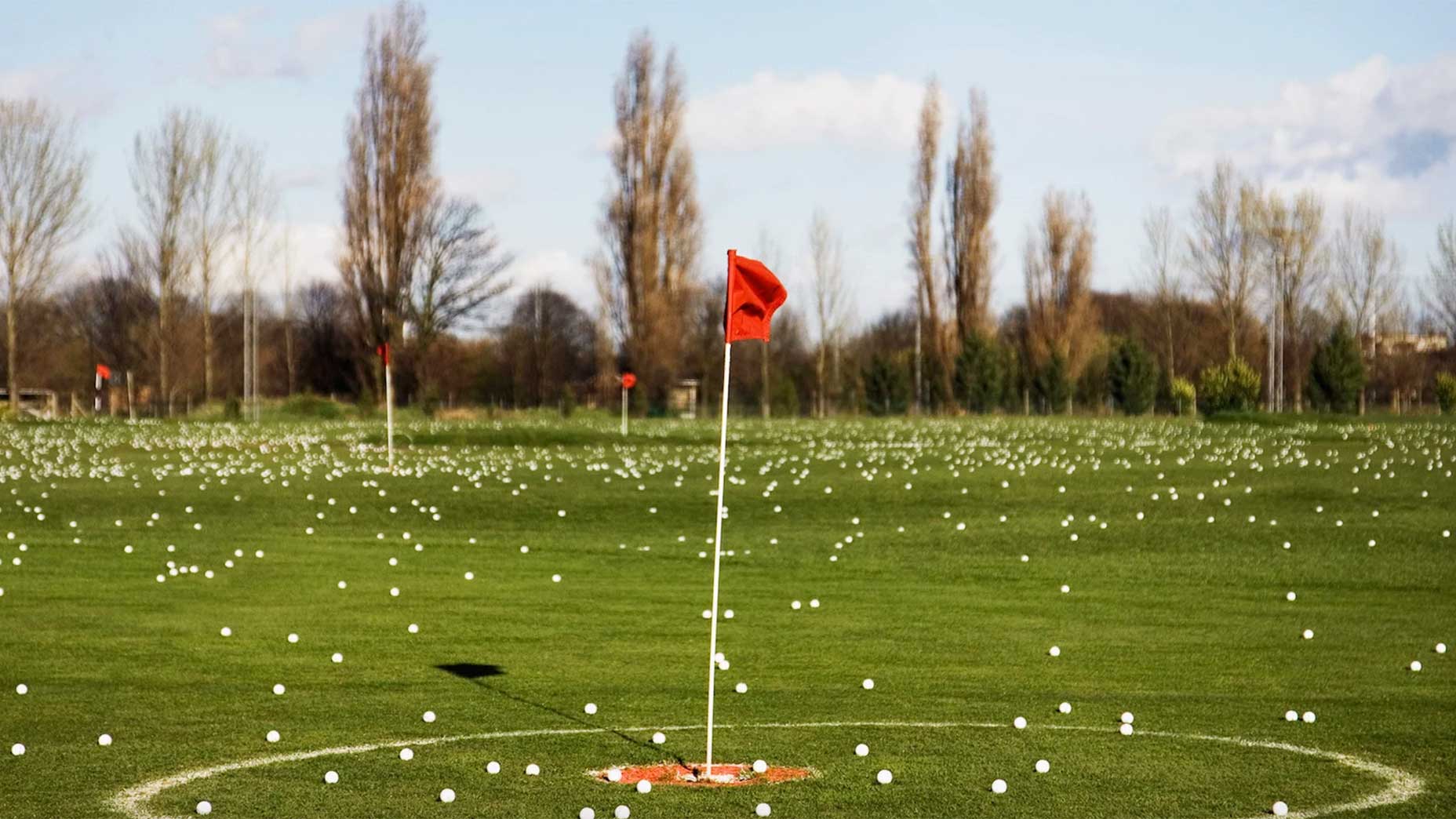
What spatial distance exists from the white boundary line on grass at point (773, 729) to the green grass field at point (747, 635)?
40 millimetres

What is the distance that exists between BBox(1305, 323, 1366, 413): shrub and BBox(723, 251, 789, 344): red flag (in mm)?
65895

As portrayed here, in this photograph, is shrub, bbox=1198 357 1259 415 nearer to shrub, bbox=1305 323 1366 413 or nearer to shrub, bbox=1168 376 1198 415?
shrub, bbox=1305 323 1366 413

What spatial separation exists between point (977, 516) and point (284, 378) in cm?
10072

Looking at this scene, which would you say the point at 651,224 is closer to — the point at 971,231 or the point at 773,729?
the point at 971,231

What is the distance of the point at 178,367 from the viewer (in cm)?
8556

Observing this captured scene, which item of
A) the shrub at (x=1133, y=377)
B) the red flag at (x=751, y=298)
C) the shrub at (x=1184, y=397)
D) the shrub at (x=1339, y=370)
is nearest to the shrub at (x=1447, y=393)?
the shrub at (x=1339, y=370)

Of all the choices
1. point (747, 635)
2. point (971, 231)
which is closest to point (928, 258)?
point (971, 231)

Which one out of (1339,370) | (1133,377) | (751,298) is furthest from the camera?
(1133,377)

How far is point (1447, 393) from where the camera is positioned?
250ft

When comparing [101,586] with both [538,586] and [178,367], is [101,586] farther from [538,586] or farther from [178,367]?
[178,367]

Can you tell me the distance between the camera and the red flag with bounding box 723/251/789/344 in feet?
31.5

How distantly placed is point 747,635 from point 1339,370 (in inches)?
2400

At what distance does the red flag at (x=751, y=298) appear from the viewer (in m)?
9.59

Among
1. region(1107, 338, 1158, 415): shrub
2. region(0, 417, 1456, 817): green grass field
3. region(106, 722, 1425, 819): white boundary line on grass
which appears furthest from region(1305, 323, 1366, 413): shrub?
region(106, 722, 1425, 819): white boundary line on grass
